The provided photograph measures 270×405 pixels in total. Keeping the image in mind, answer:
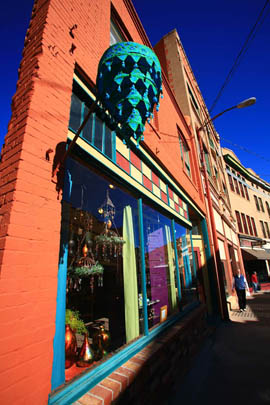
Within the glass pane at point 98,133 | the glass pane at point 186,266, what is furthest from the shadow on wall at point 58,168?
the glass pane at point 186,266

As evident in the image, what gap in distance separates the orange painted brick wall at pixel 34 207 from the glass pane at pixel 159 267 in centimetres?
278

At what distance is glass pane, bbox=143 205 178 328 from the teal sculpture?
2904mm

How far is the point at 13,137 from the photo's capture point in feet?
6.29

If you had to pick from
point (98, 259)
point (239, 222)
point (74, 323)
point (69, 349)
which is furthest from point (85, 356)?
point (239, 222)

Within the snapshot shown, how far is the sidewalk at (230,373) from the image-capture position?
2.93 meters

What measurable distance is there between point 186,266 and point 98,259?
3.46 metres

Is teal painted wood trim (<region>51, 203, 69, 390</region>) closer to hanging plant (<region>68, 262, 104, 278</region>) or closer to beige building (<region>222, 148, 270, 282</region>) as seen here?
hanging plant (<region>68, 262, 104, 278</region>)

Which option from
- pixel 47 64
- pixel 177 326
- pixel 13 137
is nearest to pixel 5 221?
pixel 13 137

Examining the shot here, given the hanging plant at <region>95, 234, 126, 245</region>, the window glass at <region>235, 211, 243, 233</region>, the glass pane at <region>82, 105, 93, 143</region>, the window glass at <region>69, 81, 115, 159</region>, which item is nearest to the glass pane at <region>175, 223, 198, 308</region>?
the hanging plant at <region>95, 234, 126, 245</region>

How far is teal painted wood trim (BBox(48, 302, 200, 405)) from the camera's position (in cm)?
169

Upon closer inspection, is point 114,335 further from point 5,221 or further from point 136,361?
point 5,221

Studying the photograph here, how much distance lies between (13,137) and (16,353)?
1.86 meters

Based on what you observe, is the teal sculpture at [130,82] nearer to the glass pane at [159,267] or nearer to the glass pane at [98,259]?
the glass pane at [98,259]

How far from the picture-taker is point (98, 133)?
3.07 meters
